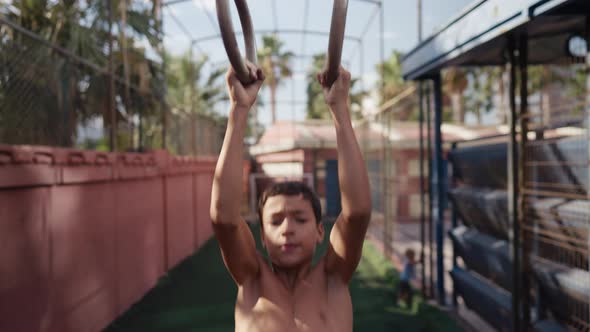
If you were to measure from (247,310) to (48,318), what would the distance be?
8.93 ft

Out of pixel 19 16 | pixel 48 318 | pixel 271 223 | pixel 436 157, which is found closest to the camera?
pixel 271 223

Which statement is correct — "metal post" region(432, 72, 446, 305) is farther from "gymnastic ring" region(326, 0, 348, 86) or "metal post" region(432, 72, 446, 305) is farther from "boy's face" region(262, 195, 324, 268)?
"gymnastic ring" region(326, 0, 348, 86)

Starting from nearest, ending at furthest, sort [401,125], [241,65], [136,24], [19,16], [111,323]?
1. [241,65]
2. [111,323]
3. [19,16]
4. [136,24]
5. [401,125]

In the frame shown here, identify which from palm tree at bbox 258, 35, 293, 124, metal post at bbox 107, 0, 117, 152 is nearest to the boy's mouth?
metal post at bbox 107, 0, 117, 152

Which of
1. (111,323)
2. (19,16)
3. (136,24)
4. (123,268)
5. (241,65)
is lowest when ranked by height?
(111,323)

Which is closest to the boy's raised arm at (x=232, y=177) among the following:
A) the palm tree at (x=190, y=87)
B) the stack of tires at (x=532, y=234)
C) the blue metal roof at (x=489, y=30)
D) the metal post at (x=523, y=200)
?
the blue metal roof at (x=489, y=30)

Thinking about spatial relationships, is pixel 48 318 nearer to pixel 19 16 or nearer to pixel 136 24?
pixel 19 16

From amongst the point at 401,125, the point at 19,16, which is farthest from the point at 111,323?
the point at 401,125

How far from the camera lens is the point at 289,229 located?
4.70ft

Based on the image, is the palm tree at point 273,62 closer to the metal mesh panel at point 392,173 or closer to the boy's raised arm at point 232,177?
the metal mesh panel at point 392,173

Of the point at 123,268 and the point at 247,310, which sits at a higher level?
the point at 247,310

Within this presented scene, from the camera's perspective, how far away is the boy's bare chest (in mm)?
1430

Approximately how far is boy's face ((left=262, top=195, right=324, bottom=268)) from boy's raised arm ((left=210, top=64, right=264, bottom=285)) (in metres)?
0.10

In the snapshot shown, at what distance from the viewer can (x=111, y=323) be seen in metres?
4.78
